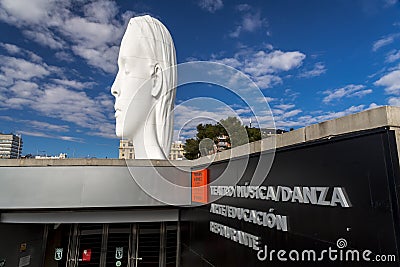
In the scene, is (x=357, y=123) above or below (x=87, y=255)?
above

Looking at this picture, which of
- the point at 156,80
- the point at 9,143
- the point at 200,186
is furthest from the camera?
the point at 9,143

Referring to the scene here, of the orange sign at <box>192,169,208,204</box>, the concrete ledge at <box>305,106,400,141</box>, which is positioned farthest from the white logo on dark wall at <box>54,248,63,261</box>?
the concrete ledge at <box>305,106,400,141</box>

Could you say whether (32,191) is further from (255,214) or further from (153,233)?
(255,214)

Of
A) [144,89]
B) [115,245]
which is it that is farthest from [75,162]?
[144,89]

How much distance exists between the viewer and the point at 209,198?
4.12 metres

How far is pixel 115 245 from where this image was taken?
641 cm

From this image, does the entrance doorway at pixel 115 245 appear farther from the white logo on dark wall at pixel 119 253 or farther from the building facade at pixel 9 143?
the building facade at pixel 9 143

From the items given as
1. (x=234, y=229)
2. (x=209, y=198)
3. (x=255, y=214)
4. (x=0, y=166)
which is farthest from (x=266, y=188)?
(x=0, y=166)

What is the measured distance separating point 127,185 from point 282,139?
3250 mm

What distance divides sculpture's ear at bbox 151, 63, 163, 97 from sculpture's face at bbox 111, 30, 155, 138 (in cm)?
10

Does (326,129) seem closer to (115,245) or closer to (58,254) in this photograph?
(115,245)

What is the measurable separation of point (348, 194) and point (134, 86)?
245 inches

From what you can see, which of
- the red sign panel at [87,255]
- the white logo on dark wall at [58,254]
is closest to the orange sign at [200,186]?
the red sign panel at [87,255]

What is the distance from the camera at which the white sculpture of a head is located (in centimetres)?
704
